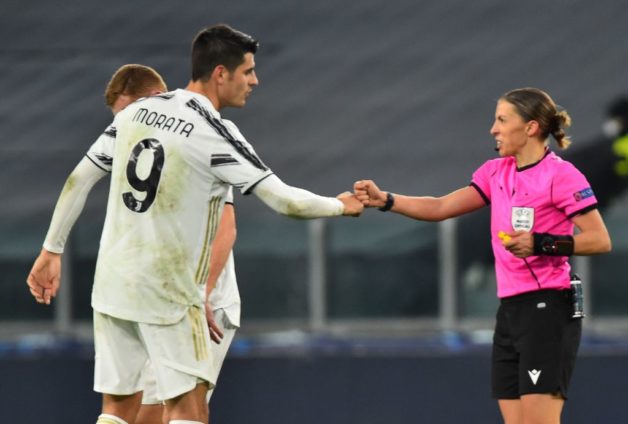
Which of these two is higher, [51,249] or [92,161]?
[92,161]

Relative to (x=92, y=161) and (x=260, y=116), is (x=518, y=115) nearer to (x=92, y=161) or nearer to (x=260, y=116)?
(x=92, y=161)

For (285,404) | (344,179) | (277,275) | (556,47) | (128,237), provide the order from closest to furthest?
(128,237), (285,404), (277,275), (344,179), (556,47)

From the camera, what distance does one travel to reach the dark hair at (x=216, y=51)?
412 cm

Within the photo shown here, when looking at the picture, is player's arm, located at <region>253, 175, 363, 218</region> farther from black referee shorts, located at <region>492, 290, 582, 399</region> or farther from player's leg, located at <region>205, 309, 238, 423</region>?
player's leg, located at <region>205, 309, 238, 423</region>

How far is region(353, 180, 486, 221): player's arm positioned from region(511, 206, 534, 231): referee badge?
292 millimetres

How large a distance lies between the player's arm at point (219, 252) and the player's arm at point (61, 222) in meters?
0.57

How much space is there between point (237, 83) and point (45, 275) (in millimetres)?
1095

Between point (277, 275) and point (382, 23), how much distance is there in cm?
466

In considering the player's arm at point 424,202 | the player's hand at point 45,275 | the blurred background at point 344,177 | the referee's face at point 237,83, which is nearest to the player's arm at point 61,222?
the player's hand at point 45,275

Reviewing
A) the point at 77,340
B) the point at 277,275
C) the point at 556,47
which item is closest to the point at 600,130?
the point at 556,47

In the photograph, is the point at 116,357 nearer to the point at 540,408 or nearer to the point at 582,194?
the point at 540,408

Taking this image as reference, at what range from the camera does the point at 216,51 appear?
13.5 feet

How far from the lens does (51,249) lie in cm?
460

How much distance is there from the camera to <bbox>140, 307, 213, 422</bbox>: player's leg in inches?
158
